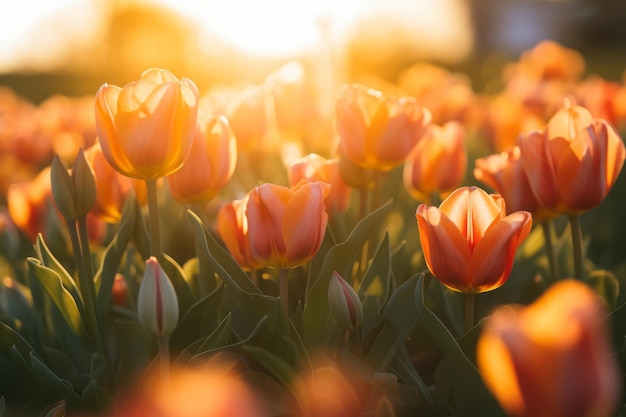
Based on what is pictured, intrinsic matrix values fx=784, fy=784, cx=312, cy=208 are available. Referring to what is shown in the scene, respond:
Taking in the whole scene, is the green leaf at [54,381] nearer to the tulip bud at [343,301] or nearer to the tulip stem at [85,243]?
the tulip stem at [85,243]

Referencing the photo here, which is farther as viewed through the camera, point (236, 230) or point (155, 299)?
point (236, 230)

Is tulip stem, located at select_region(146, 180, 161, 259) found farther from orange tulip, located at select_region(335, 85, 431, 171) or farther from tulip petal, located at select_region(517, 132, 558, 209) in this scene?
tulip petal, located at select_region(517, 132, 558, 209)

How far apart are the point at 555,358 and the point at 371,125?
107cm

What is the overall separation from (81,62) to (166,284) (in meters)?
19.6

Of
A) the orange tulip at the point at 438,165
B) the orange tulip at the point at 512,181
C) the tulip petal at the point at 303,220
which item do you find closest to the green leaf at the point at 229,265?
the tulip petal at the point at 303,220

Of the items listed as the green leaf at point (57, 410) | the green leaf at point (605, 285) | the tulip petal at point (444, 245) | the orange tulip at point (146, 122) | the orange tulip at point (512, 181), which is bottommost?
the green leaf at point (605, 285)

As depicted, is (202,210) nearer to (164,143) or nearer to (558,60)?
(164,143)

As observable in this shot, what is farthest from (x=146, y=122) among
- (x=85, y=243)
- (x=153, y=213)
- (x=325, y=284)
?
(x=325, y=284)

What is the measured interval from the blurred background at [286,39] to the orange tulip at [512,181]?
124cm

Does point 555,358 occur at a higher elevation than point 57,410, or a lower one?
higher

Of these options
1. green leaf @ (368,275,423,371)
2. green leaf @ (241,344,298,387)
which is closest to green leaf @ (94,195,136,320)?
green leaf @ (241,344,298,387)

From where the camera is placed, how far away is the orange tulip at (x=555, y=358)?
625 mm

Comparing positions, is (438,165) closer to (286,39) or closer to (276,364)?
(276,364)

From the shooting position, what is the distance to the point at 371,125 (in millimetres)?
1670
